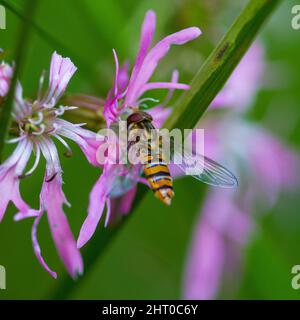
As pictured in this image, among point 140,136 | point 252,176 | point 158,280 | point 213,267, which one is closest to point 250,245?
point 213,267

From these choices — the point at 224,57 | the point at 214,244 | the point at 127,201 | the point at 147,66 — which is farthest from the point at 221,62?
the point at 214,244

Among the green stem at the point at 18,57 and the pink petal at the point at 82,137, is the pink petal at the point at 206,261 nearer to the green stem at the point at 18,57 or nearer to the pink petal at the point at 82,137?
the pink petal at the point at 82,137

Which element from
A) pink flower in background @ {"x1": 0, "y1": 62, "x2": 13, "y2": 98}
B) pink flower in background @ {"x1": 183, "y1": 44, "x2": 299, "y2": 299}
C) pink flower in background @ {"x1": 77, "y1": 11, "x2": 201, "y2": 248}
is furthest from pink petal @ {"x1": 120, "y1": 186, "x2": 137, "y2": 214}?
pink flower in background @ {"x1": 183, "y1": 44, "x2": 299, "y2": 299}

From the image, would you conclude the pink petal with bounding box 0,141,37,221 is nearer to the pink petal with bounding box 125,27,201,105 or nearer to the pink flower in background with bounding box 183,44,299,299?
the pink petal with bounding box 125,27,201,105

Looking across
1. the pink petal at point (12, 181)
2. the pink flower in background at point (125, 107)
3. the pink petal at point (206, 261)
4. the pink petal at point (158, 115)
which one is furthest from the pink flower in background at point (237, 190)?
the pink petal at point (12, 181)

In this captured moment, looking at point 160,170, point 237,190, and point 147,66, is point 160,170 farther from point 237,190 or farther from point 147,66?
point 237,190

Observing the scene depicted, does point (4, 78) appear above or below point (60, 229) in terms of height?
above

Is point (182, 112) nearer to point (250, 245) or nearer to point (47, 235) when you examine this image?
point (250, 245)
